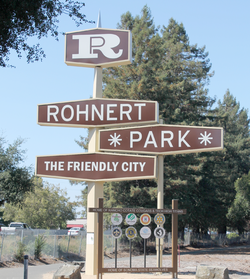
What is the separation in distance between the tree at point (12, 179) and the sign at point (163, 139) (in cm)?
963

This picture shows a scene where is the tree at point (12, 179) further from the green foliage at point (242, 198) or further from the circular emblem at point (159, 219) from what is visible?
the green foliage at point (242, 198)

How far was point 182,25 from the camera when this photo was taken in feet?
158

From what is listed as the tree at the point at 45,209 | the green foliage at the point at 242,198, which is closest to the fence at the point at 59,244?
the green foliage at the point at 242,198

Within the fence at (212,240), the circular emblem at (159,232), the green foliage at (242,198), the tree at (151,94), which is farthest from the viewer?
the fence at (212,240)

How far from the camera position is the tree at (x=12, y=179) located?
22.2 m

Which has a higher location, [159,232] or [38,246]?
[159,232]

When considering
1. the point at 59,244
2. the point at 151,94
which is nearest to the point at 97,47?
the point at 59,244

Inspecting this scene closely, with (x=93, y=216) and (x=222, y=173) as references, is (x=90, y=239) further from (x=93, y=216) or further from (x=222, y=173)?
(x=222, y=173)

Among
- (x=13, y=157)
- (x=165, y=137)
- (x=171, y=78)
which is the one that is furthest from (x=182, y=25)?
(x=165, y=137)

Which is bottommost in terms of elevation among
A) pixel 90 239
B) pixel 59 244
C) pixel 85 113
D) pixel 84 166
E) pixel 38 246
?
pixel 59 244

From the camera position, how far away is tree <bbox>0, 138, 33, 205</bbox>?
22.2 metres

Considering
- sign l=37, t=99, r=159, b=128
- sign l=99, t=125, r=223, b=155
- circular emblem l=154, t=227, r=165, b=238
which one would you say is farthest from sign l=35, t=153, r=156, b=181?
circular emblem l=154, t=227, r=165, b=238

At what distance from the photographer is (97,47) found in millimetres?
15555

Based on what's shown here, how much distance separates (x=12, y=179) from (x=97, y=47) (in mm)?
10451
